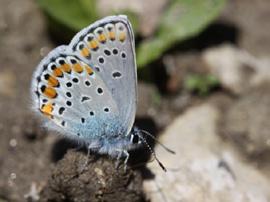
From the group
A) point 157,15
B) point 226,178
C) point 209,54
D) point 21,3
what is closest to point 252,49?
point 209,54

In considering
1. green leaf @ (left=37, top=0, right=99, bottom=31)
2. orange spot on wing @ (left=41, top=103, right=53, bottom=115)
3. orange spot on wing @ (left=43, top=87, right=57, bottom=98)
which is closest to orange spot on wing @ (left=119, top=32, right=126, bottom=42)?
orange spot on wing @ (left=43, top=87, right=57, bottom=98)

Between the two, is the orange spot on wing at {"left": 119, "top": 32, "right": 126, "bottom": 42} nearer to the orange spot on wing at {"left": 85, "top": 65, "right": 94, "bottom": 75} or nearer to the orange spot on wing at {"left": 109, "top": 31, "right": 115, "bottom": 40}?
the orange spot on wing at {"left": 109, "top": 31, "right": 115, "bottom": 40}

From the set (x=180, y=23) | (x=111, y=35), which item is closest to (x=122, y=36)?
(x=111, y=35)

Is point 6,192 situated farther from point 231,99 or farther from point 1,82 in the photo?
point 231,99

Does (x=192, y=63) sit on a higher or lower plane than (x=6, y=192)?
higher

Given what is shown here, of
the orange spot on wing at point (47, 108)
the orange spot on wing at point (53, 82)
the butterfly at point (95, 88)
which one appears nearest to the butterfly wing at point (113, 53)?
the butterfly at point (95, 88)
